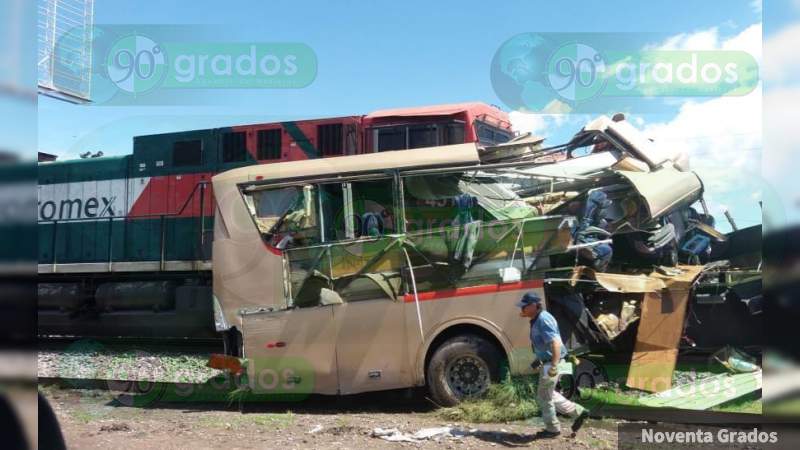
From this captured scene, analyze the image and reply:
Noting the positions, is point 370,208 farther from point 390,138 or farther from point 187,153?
point 187,153

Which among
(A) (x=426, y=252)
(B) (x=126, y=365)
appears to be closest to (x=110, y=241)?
(B) (x=126, y=365)

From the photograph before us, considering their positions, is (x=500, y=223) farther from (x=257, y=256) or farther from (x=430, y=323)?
(x=257, y=256)

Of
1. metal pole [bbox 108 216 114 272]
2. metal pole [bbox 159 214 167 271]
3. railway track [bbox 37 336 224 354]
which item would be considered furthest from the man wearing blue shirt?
metal pole [bbox 108 216 114 272]

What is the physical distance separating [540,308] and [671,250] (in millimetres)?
2315

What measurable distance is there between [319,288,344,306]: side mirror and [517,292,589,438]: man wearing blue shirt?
7.13 ft

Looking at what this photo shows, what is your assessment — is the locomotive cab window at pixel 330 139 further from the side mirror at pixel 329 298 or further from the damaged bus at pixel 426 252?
the side mirror at pixel 329 298

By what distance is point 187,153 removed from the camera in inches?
416

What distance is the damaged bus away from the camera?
6.51 m

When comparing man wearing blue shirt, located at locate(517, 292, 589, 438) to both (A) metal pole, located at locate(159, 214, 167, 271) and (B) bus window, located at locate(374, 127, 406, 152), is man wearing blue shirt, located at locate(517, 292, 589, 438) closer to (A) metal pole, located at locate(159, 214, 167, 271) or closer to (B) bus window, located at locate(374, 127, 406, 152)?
(B) bus window, located at locate(374, 127, 406, 152)

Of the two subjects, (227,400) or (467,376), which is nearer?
(467,376)

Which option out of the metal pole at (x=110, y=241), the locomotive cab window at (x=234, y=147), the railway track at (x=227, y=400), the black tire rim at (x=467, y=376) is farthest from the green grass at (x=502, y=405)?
the metal pole at (x=110, y=241)

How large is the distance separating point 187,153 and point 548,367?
7.85 metres

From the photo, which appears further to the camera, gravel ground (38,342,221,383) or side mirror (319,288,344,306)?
gravel ground (38,342,221,383)

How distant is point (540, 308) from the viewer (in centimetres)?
593
